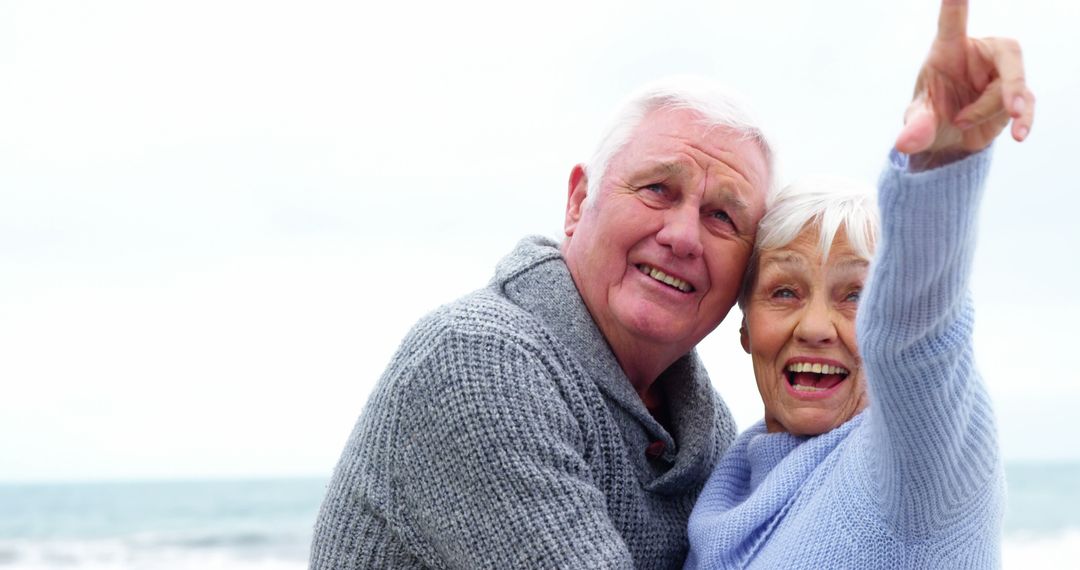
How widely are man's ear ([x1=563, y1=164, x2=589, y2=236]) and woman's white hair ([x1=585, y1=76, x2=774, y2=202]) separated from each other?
12cm

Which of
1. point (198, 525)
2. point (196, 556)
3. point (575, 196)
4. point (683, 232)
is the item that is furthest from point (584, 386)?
point (198, 525)

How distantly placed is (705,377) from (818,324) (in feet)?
2.51

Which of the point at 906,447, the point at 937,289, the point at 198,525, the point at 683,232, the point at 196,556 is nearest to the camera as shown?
the point at 937,289

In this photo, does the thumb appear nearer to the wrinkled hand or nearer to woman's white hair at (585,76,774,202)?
the wrinkled hand

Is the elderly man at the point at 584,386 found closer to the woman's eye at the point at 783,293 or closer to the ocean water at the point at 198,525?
the woman's eye at the point at 783,293

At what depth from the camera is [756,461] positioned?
272 cm

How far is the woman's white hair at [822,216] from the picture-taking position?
2605 millimetres

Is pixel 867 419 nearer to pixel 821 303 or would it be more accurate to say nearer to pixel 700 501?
pixel 821 303

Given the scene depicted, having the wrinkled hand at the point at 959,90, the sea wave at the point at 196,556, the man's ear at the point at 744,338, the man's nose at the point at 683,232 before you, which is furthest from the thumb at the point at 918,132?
the sea wave at the point at 196,556

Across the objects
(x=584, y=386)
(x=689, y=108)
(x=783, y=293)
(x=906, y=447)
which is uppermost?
(x=689, y=108)

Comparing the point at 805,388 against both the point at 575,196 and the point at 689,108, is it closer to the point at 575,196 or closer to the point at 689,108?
the point at 689,108

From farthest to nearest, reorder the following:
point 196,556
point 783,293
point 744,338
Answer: point 196,556 → point 744,338 → point 783,293

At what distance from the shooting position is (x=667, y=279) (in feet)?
9.73

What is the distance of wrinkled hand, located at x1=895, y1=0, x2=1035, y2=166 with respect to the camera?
1.71 metres
